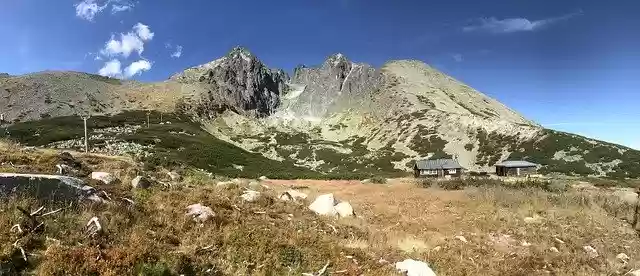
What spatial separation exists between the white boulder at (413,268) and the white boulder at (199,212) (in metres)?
5.78

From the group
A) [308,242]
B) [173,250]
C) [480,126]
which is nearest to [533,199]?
[308,242]

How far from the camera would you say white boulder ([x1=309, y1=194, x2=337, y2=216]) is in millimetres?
19825

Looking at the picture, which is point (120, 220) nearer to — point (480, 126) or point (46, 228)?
point (46, 228)

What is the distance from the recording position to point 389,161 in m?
134

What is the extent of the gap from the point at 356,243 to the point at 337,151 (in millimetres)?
141073

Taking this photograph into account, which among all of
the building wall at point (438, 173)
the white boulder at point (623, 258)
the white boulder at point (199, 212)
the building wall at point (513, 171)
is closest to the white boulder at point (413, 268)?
the white boulder at point (199, 212)

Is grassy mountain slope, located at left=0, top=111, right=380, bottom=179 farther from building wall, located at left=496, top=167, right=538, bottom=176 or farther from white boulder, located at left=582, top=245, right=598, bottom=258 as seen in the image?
white boulder, located at left=582, top=245, right=598, bottom=258

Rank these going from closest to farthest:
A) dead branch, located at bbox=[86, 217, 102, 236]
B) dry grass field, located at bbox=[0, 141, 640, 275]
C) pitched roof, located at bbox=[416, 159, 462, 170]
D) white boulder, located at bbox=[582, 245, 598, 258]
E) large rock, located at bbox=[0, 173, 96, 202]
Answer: dry grass field, located at bbox=[0, 141, 640, 275]
dead branch, located at bbox=[86, 217, 102, 236]
large rock, located at bbox=[0, 173, 96, 202]
white boulder, located at bbox=[582, 245, 598, 258]
pitched roof, located at bbox=[416, 159, 462, 170]

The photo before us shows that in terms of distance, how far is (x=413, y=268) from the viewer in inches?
471

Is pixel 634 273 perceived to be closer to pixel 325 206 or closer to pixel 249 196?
pixel 325 206

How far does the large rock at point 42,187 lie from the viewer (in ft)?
34.6

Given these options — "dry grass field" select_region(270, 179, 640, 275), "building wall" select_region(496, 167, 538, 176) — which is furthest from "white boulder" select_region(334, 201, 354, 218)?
"building wall" select_region(496, 167, 538, 176)

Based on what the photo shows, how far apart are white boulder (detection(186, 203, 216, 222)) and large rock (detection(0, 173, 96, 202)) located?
2.83 meters

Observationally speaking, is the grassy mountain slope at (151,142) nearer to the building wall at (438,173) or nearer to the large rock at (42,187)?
the building wall at (438,173)
